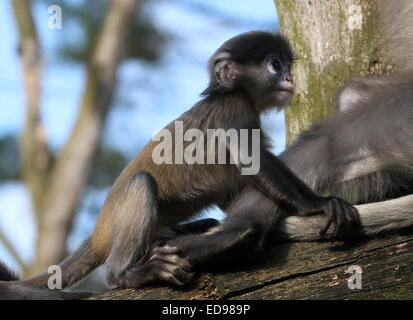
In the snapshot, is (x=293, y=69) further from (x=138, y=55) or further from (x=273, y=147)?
(x=138, y=55)

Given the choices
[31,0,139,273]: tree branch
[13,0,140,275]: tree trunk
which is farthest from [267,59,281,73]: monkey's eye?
[31,0,139,273]: tree branch

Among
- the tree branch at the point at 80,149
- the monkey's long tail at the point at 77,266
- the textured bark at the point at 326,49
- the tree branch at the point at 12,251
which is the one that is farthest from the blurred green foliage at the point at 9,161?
the monkey's long tail at the point at 77,266

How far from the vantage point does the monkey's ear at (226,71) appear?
6.16 metres

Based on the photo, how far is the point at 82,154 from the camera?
50.5 ft

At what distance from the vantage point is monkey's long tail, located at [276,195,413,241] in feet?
17.5

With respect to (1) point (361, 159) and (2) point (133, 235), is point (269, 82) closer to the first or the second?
(1) point (361, 159)

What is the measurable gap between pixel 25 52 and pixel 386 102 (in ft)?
37.4

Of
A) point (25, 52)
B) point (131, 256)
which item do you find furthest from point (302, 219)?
point (25, 52)

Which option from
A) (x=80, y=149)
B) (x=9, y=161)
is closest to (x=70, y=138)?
(x=80, y=149)

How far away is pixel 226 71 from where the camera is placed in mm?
6180

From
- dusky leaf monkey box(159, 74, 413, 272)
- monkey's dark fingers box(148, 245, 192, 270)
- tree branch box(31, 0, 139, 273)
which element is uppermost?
tree branch box(31, 0, 139, 273)

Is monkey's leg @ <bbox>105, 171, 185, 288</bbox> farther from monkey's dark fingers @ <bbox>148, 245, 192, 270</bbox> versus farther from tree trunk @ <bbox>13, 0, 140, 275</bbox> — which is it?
tree trunk @ <bbox>13, 0, 140, 275</bbox>

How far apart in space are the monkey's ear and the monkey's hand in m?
1.41

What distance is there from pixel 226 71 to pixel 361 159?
1.28 meters
